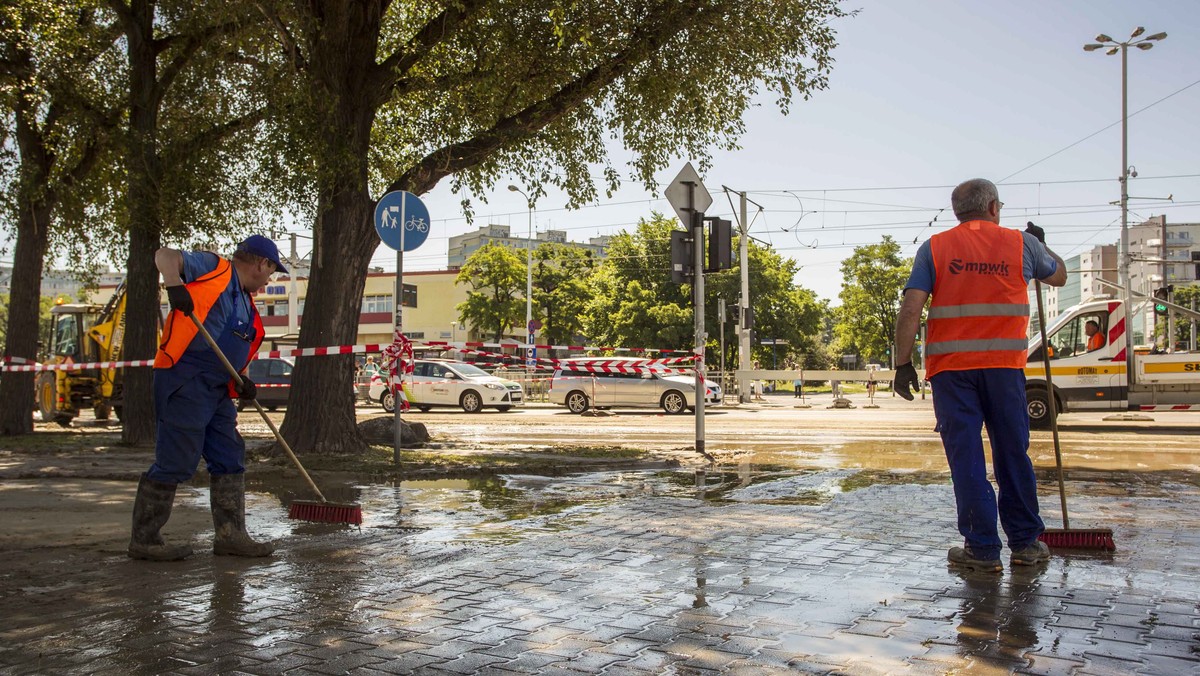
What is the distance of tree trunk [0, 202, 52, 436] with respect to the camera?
1638 cm

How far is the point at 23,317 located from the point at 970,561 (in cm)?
1622

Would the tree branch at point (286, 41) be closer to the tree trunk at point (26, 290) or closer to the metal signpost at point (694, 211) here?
the metal signpost at point (694, 211)

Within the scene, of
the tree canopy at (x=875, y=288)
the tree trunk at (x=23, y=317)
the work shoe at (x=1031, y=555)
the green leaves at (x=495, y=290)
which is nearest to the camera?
the work shoe at (x=1031, y=555)

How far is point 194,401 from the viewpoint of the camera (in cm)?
555

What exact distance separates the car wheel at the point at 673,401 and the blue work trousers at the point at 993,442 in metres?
21.3

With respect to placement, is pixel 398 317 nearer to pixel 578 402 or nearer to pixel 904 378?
pixel 904 378

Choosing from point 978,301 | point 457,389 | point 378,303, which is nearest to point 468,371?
point 457,389

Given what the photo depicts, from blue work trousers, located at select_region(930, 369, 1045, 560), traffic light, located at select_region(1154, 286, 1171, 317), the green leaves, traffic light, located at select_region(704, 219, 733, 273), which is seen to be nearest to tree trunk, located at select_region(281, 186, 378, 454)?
traffic light, located at select_region(704, 219, 733, 273)

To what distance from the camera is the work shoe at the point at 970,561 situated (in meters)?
4.98

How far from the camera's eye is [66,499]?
8164 millimetres

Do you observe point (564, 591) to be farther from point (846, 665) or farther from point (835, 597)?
point (846, 665)

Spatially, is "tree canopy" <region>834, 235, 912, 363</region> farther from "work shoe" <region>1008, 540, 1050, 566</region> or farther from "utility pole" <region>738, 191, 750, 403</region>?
"work shoe" <region>1008, 540, 1050, 566</region>

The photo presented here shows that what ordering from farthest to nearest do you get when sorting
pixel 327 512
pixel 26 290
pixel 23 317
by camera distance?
pixel 23 317
pixel 26 290
pixel 327 512

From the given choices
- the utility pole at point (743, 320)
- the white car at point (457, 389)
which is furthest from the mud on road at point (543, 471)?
the utility pole at point (743, 320)
